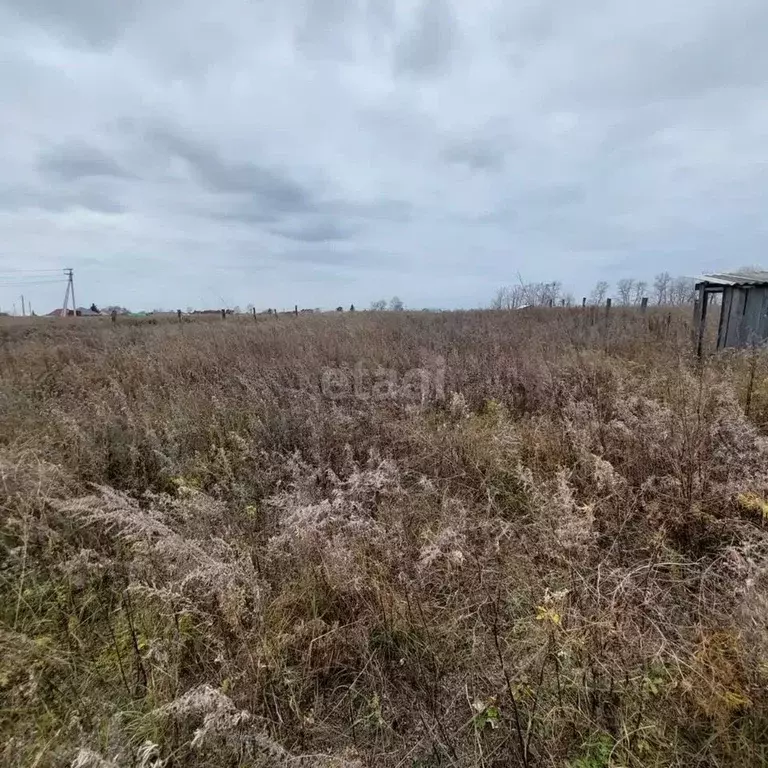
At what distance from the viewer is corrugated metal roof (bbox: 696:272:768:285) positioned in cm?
685

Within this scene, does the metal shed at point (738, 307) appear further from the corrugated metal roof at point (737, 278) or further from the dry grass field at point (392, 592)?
the dry grass field at point (392, 592)

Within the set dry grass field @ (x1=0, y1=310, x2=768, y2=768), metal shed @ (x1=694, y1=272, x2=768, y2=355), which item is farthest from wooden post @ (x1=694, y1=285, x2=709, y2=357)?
dry grass field @ (x1=0, y1=310, x2=768, y2=768)

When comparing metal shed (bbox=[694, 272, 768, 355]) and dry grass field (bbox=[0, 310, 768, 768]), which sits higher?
metal shed (bbox=[694, 272, 768, 355])

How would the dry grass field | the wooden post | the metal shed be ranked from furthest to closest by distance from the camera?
the metal shed, the wooden post, the dry grass field

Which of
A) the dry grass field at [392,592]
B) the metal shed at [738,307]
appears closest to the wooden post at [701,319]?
the metal shed at [738,307]

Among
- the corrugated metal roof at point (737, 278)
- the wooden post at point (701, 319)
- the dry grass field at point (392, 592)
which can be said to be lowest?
the dry grass field at point (392, 592)

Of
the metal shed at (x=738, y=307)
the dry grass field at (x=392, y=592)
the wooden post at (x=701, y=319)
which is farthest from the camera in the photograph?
the metal shed at (x=738, y=307)

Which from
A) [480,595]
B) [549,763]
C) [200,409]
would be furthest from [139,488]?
[549,763]

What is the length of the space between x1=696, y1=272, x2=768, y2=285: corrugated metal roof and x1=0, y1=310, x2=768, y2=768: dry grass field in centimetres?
472

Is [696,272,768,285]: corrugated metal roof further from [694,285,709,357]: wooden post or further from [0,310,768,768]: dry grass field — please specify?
[0,310,768,768]: dry grass field

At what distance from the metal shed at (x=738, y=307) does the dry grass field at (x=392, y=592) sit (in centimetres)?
454

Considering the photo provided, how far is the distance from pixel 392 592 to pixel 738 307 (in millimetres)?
8610

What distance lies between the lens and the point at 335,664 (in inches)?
67.9

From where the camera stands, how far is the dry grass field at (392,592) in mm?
1354
